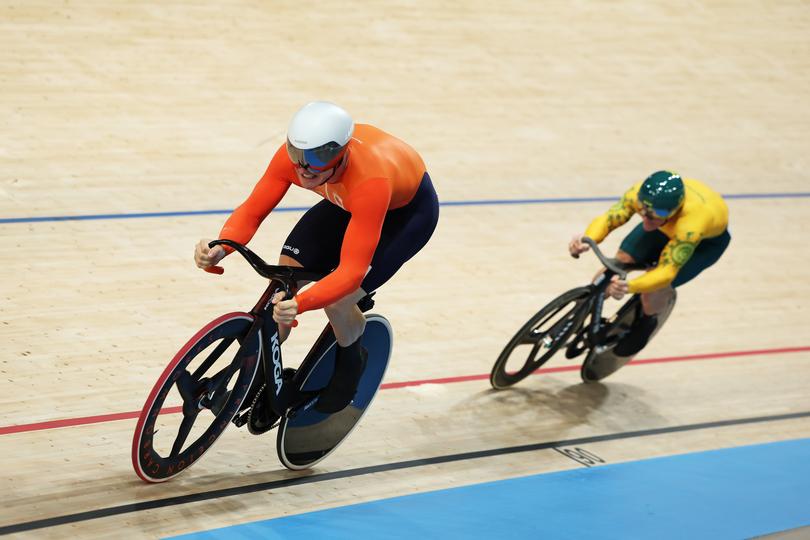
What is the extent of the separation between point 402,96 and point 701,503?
445 cm

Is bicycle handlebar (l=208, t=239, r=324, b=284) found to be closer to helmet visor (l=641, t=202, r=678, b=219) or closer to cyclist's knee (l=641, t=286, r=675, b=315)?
helmet visor (l=641, t=202, r=678, b=219)

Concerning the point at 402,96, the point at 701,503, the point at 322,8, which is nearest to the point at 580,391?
the point at 701,503

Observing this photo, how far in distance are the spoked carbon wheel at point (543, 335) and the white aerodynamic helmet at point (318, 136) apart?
5.13 ft

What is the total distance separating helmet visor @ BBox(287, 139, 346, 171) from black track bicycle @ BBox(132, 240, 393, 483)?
30 cm

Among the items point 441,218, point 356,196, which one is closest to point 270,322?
point 356,196

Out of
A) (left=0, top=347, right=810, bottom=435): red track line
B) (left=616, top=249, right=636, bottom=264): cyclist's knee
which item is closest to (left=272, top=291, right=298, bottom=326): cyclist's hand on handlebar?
(left=0, top=347, right=810, bottom=435): red track line

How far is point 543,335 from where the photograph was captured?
4.09m

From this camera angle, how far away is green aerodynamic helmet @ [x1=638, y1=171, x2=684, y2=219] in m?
3.79

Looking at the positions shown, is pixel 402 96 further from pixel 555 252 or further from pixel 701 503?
pixel 701 503

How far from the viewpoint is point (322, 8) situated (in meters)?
7.62

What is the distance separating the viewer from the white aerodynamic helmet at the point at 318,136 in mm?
2648

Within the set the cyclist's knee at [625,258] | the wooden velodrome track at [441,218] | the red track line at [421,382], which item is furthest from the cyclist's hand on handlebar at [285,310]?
the cyclist's knee at [625,258]

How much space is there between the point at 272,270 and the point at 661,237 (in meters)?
2.02

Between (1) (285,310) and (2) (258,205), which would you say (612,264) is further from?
(1) (285,310)
